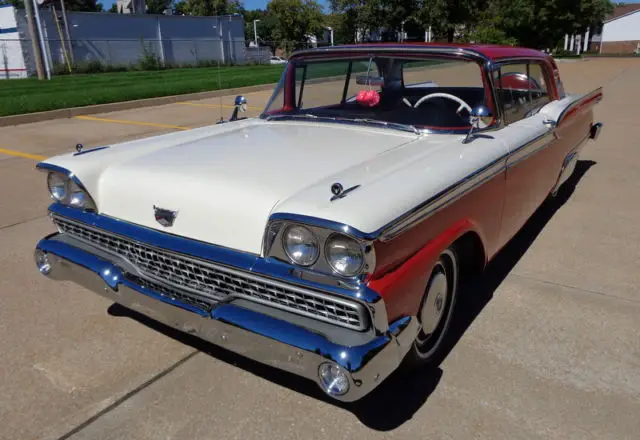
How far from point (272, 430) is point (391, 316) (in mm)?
706

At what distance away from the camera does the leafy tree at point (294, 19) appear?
53.4 m

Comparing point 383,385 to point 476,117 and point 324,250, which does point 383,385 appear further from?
point 476,117

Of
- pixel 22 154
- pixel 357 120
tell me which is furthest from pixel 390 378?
pixel 22 154

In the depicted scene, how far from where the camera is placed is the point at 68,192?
2748mm

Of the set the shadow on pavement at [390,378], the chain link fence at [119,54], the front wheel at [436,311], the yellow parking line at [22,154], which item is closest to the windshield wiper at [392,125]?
the front wheel at [436,311]

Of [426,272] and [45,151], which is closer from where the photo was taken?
[426,272]

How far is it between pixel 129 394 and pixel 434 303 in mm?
1435

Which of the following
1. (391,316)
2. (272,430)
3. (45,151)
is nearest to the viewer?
(391,316)

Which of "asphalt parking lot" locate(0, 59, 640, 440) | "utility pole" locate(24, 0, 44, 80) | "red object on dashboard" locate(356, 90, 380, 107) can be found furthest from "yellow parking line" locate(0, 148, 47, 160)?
"utility pole" locate(24, 0, 44, 80)

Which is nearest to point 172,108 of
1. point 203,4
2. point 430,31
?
point 430,31

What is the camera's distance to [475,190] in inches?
103

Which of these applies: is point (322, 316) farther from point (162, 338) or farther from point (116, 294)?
point (162, 338)

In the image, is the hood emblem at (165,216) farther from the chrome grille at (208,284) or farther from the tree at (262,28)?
the tree at (262,28)

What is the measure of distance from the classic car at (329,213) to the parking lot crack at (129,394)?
0.36 meters
